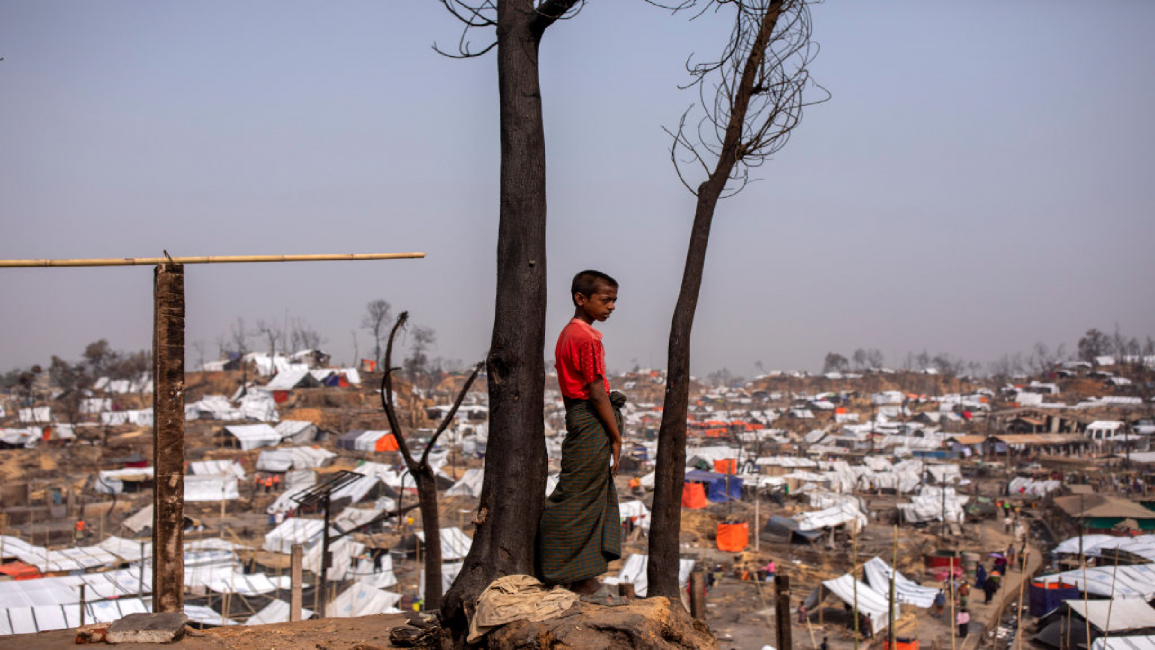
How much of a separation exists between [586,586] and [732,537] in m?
19.6

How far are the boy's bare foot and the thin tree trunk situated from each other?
0.62ft

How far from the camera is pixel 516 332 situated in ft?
11.7

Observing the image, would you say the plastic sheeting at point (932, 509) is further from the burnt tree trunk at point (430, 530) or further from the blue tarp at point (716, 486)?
the burnt tree trunk at point (430, 530)

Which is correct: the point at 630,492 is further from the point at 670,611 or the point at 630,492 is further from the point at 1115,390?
the point at 1115,390

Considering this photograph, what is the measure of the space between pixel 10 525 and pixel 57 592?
1459 centimetres

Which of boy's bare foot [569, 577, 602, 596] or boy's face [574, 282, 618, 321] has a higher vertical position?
boy's face [574, 282, 618, 321]

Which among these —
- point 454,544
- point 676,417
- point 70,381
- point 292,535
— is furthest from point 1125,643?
point 70,381

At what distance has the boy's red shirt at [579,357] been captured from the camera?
336cm

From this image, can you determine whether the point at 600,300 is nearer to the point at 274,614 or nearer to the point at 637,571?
the point at 274,614

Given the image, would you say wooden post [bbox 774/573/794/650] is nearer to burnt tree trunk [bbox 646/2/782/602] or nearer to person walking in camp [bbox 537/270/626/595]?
burnt tree trunk [bbox 646/2/782/602]

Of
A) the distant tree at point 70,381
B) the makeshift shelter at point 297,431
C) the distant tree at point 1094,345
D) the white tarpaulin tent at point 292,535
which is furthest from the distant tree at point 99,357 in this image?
the distant tree at point 1094,345

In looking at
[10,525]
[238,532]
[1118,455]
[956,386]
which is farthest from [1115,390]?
[10,525]

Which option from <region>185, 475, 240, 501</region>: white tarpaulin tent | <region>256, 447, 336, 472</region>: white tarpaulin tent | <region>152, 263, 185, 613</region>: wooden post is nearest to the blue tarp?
<region>256, 447, 336, 472</region>: white tarpaulin tent

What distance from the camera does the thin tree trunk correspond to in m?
3.48
